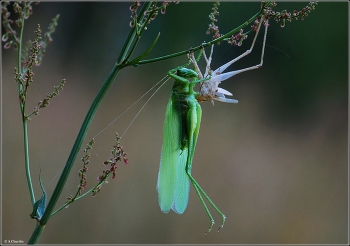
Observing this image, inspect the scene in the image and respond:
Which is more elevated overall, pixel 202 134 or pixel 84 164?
pixel 84 164

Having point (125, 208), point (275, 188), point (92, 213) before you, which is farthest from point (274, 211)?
point (92, 213)

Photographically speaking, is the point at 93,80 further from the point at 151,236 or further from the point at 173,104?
the point at 173,104

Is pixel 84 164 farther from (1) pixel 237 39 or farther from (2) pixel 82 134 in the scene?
(1) pixel 237 39

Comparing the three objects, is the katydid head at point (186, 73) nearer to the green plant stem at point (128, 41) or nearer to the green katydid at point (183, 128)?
the green katydid at point (183, 128)

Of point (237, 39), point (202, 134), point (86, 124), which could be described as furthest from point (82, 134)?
point (202, 134)

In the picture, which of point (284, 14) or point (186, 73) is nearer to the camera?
point (284, 14)

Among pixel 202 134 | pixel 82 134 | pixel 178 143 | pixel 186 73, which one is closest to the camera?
pixel 82 134

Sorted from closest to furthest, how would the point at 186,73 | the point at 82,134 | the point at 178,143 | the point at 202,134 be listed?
the point at 82,134 → the point at 186,73 → the point at 178,143 → the point at 202,134
